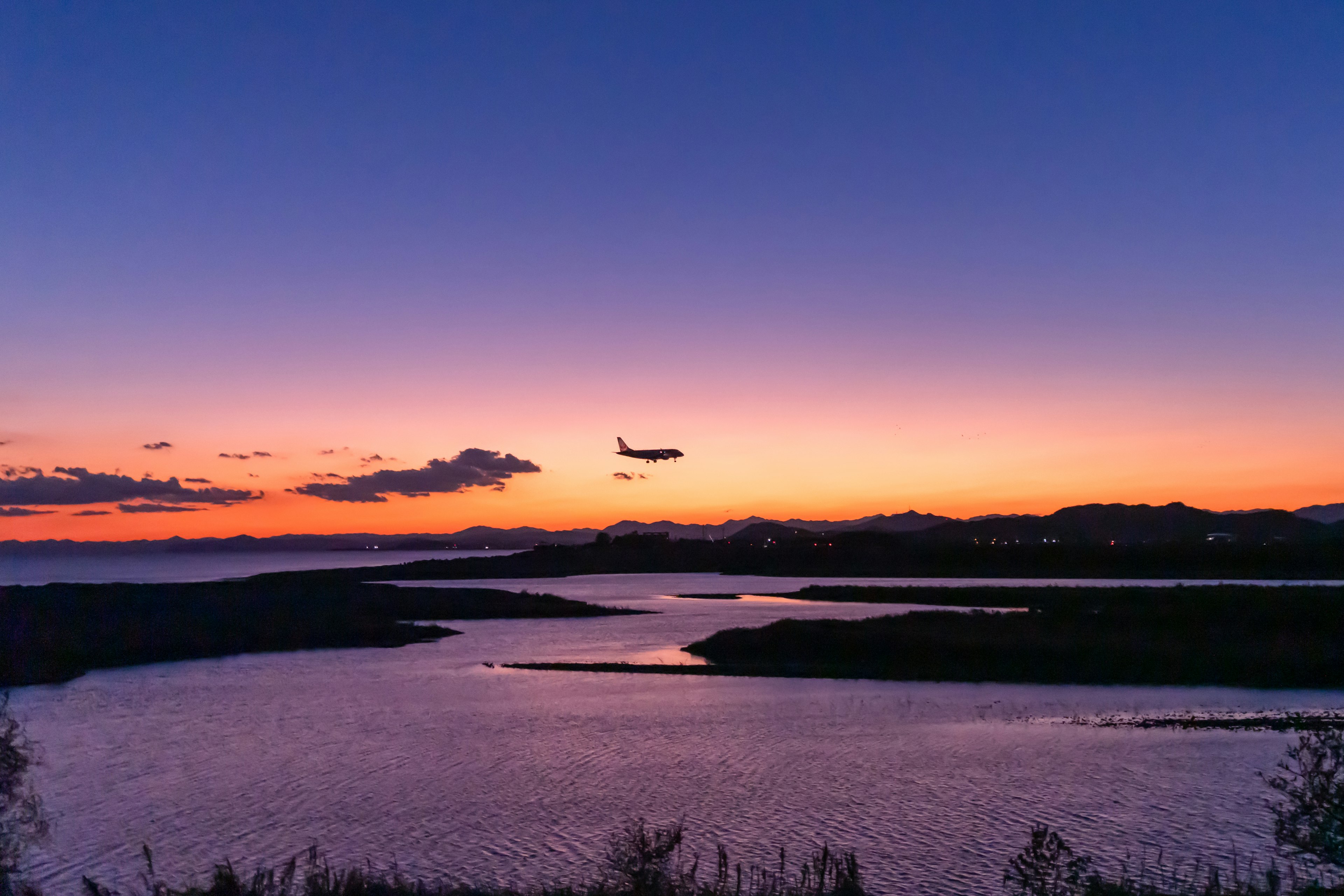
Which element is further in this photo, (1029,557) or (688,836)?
(1029,557)

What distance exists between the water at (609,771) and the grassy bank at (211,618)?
23.1 ft

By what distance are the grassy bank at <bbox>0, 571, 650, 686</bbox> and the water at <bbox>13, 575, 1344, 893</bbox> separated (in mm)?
7037

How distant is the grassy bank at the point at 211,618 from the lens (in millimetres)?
57463

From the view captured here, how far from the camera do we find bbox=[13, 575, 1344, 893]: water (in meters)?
22.2

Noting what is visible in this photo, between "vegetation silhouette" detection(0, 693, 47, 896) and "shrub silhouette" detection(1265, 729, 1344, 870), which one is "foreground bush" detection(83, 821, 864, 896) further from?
"shrub silhouette" detection(1265, 729, 1344, 870)

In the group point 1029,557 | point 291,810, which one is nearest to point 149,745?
point 291,810

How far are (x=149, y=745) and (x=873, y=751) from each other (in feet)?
85.1

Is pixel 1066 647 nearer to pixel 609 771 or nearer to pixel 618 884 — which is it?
pixel 609 771

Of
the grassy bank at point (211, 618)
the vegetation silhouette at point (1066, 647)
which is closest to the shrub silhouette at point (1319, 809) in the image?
the vegetation silhouette at point (1066, 647)

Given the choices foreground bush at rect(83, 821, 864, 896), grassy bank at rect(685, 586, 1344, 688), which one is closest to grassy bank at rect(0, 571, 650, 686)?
grassy bank at rect(685, 586, 1344, 688)

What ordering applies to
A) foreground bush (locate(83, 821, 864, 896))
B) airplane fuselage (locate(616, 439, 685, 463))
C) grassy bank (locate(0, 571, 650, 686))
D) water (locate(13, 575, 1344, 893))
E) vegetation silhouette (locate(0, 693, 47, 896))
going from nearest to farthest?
foreground bush (locate(83, 821, 864, 896))
vegetation silhouette (locate(0, 693, 47, 896))
water (locate(13, 575, 1344, 893))
grassy bank (locate(0, 571, 650, 686))
airplane fuselage (locate(616, 439, 685, 463))

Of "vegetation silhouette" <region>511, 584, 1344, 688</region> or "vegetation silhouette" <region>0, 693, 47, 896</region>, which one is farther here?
"vegetation silhouette" <region>511, 584, 1344, 688</region>

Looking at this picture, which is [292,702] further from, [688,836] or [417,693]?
[688,836]

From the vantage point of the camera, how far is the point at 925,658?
52.3m
